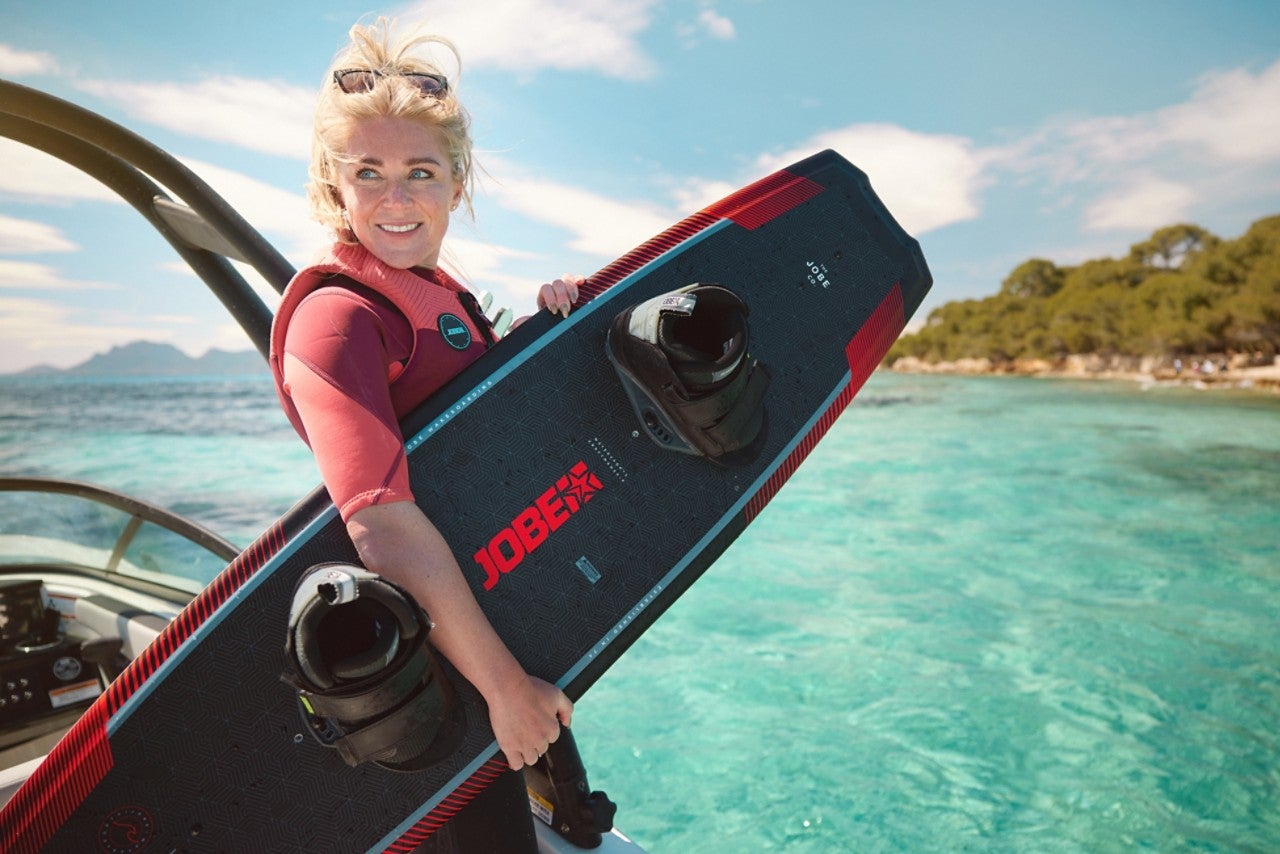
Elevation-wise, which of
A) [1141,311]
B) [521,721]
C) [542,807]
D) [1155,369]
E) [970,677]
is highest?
[1141,311]

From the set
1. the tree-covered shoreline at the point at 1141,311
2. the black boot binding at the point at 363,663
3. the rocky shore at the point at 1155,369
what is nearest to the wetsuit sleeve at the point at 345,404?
the black boot binding at the point at 363,663

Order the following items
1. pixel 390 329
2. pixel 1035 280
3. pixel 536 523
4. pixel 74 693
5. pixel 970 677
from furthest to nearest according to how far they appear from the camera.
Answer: pixel 1035 280 → pixel 970 677 → pixel 74 693 → pixel 536 523 → pixel 390 329

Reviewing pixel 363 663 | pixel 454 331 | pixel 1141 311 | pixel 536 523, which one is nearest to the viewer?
pixel 363 663

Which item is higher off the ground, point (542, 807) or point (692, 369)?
point (692, 369)

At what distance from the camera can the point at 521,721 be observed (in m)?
1.22

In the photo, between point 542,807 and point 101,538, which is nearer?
point 542,807

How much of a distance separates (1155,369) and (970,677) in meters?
42.2

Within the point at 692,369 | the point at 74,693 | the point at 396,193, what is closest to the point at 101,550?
the point at 74,693

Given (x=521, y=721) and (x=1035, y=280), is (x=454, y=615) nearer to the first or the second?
(x=521, y=721)

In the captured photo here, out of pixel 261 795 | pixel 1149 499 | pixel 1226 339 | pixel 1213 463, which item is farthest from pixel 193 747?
pixel 1226 339

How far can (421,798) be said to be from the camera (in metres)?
1.48

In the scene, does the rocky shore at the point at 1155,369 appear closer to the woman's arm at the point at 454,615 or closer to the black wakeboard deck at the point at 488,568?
the black wakeboard deck at the point at 488,568

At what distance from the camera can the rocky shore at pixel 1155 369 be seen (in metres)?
29.0

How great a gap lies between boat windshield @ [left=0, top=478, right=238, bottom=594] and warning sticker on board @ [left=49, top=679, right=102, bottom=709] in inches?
21.3
